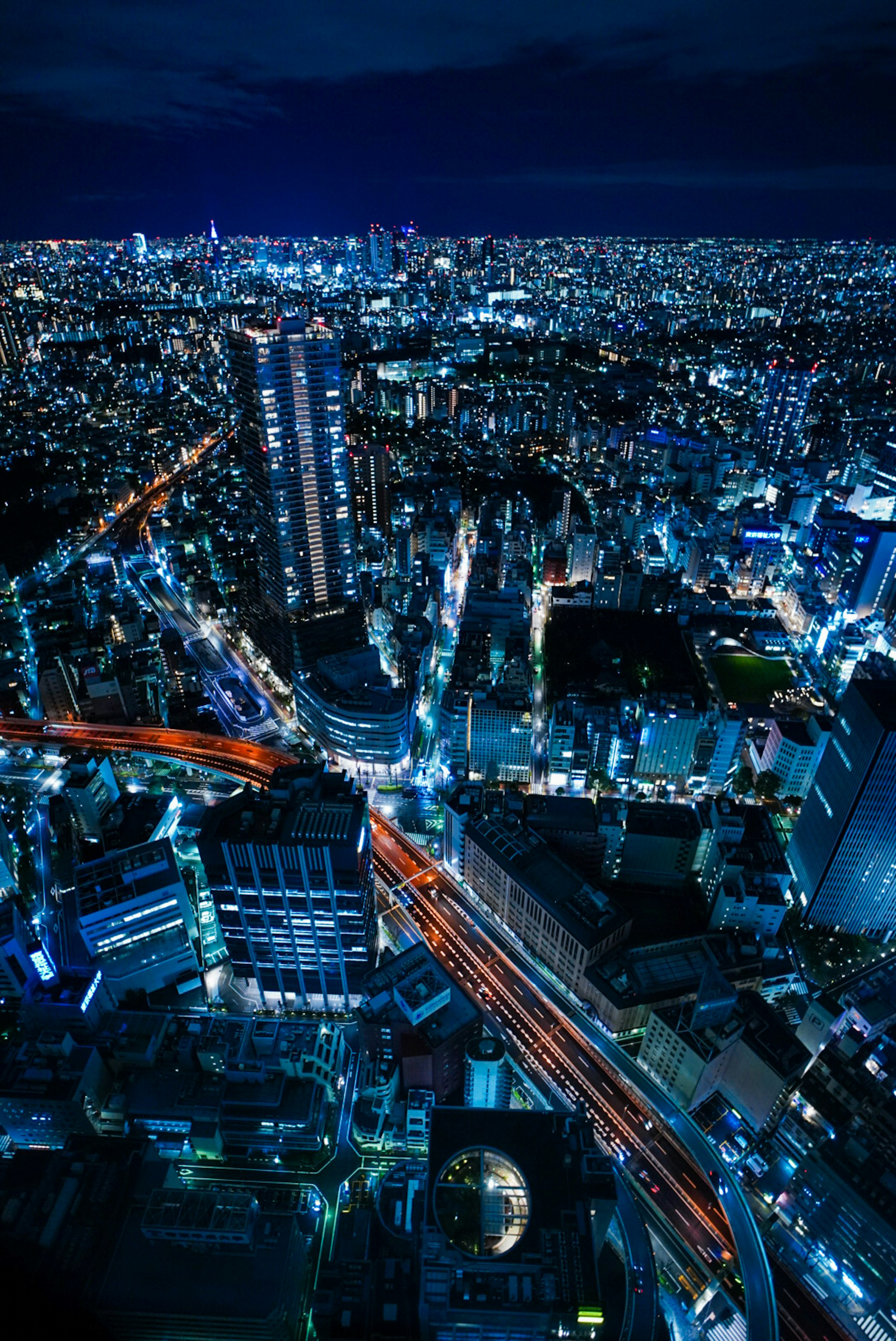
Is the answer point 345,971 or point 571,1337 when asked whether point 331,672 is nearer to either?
point 345,971

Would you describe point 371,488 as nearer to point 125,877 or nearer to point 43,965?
point 125,877

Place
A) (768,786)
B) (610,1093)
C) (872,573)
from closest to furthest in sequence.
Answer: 1. (610,1093)
2. (768,786)
3. (872,573)

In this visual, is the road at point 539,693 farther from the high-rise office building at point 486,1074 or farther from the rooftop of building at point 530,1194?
the rooftop of building at point 530,1194

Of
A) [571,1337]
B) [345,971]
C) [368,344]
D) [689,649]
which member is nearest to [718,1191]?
[571,1337]

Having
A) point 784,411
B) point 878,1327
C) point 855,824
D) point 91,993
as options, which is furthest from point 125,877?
point 784,411

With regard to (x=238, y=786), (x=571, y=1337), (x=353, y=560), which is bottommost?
(x=238, y=786)

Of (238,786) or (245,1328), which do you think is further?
(238,786)

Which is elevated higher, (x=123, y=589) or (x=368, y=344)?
(x=368, y=344)

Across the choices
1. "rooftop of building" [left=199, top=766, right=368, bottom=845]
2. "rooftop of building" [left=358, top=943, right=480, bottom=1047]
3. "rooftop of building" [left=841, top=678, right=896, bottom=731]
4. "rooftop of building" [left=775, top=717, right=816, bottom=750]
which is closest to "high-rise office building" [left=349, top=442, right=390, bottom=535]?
"rooftop of building" [left=775, top=717, right=816, bottom=750]
